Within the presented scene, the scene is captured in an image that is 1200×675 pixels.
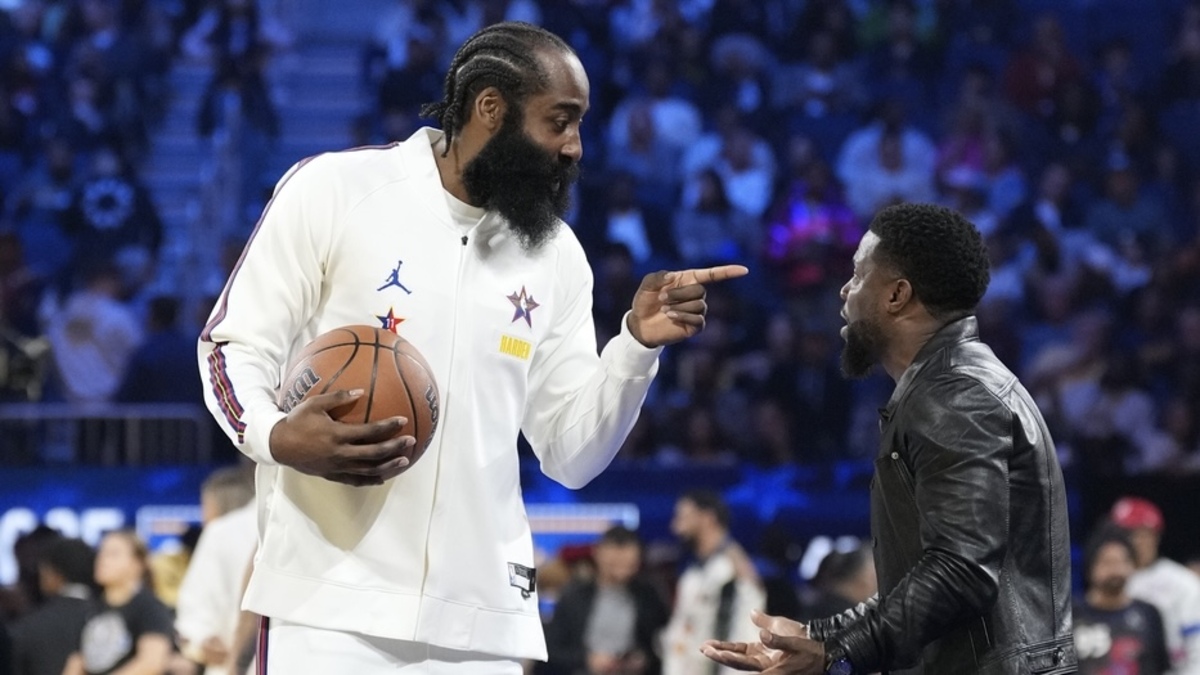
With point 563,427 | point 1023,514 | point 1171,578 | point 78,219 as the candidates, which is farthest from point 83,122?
point 1023,514

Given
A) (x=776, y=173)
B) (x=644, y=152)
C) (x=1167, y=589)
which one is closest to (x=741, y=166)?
(x=776, y=173)

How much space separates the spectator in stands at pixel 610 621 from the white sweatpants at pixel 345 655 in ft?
18.9

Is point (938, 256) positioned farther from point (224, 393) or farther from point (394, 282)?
point (224, 393)

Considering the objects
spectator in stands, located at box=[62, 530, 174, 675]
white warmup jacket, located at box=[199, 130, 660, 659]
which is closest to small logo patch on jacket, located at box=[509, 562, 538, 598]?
white warmup jacket, located at box=[199, 130, 660, 659]

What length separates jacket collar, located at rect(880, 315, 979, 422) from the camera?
3.63m

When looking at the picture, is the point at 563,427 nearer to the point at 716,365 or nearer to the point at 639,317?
the point at 639,317

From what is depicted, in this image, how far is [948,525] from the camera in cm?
337

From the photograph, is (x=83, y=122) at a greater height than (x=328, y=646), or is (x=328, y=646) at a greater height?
(x=83, y=122)

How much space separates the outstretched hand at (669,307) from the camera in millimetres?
3938

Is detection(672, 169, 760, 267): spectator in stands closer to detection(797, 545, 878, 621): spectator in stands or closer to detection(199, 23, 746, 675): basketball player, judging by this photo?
detection(797, 545, 878, 621): spectator in stands

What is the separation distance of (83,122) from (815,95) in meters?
6.79

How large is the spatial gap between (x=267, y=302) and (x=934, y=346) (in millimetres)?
1528

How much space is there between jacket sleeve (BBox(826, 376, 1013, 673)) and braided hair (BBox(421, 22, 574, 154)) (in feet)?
4.14

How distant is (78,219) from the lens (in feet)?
47.6
